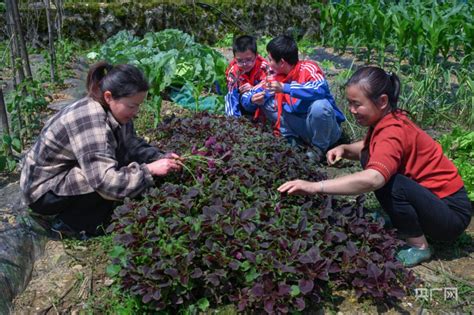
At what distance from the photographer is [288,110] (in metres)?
5.04

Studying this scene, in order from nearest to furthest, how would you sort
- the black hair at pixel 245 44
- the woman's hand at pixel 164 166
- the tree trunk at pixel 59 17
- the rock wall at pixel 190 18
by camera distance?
the woman's hand at pixel 164 166, the black hair at pixel 245 44, the tree trunk at pixel 59 17, the rock wall at pixel 190 18

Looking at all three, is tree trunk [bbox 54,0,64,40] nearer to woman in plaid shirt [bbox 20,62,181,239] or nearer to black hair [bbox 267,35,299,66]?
black hair [bbox 267,35,299,66]

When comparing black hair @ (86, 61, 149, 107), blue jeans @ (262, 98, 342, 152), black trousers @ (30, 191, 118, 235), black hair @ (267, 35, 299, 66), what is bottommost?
blue jeans @ (262, 98, 342, 152)

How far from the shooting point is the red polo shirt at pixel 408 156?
3.01 metres

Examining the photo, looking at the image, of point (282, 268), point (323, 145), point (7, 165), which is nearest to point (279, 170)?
point (282, 268)

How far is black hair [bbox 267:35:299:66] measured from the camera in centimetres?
476

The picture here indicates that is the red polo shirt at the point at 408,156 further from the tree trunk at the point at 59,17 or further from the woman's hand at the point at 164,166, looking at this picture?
the tree trunk at the point at 59,17

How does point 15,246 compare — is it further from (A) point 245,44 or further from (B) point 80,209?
(A) point 245,44

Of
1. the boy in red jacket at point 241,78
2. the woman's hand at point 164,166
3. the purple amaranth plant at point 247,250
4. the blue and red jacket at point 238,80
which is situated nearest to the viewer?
the purple amaranth plant at point 247,250

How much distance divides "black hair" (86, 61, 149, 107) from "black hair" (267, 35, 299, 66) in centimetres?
177

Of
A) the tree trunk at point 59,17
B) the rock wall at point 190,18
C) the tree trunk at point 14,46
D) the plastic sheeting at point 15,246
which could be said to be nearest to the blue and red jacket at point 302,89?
the tree trunk at point 14,46

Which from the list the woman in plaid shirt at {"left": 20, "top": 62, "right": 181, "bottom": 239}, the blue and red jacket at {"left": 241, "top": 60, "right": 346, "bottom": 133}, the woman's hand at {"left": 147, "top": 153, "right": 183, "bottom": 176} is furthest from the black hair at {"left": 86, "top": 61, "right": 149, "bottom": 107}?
the blue and red jacket at {"left": 241, "top": 60, "right": 346, "bottom": 133}

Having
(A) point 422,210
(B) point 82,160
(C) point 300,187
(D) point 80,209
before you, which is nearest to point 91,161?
(B) point 82,160

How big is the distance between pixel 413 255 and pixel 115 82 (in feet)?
6.57
